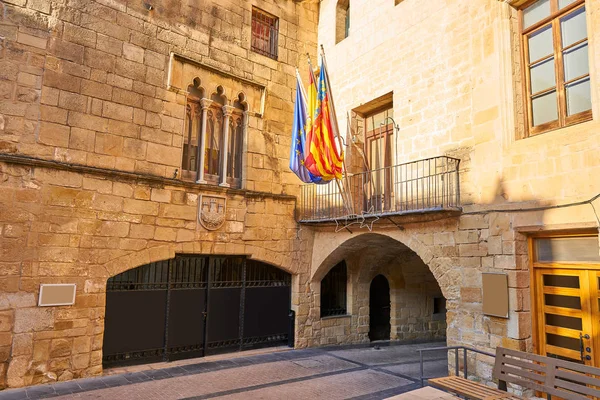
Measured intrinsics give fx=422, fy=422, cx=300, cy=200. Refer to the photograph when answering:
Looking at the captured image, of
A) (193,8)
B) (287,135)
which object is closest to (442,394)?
(287,135)

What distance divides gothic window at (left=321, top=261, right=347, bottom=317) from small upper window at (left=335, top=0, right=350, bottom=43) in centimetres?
532

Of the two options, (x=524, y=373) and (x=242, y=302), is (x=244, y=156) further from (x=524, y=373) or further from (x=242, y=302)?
(x=524, y=373)

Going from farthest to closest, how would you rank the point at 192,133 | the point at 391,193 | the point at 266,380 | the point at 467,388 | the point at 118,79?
the point at 192,133, the point at 391,193, the point at 118,79, the point at 266,380, the point at 467,388

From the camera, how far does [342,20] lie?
9.84 m

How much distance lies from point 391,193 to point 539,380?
14.0 feet

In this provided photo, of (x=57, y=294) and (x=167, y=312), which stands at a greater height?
(x=57, y=294)

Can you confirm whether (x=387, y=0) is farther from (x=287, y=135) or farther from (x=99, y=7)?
(x=99, y=7)

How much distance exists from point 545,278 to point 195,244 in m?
5.58

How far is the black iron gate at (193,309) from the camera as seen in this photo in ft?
23.2

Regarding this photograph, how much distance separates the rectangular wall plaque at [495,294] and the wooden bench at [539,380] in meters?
1.01

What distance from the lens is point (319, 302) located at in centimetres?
934

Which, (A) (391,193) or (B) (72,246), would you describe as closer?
(B) (72,246)

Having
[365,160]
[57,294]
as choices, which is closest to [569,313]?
[365,160]

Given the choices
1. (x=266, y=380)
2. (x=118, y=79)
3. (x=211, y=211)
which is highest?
(x=118, y=79)
